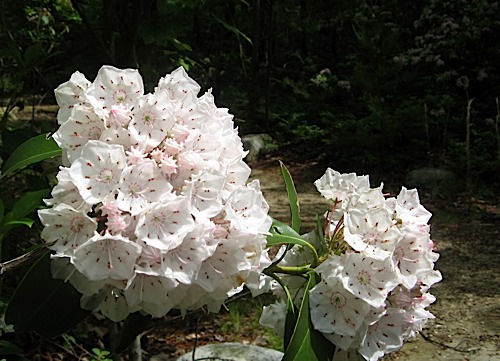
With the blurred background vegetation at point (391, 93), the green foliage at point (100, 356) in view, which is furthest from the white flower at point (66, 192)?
the blurred background vegetation at point (391, 93)

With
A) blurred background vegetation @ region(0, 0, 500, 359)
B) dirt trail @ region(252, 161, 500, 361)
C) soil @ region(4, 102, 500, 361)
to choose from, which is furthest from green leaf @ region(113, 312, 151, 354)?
blurred background vegetation @ region(0, 0, 500, 359)

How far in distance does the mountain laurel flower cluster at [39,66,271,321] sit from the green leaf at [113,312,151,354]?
0.27 feet

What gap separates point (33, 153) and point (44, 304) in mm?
251

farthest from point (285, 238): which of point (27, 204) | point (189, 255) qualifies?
point (27, 204)

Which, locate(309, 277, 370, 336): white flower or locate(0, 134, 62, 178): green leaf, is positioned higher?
locate(0, 134, 62, 178): green leaf

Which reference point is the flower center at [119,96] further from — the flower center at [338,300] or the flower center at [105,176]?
the flower center at [338,300]

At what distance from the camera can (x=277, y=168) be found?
6.70 m

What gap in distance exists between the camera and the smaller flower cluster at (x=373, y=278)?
878 millimetres

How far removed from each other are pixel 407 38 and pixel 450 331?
18.2 feet

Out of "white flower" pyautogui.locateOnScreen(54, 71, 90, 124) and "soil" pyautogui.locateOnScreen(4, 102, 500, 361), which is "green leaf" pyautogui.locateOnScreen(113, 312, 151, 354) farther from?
"soil" pyautogui.locateOnScreen(4, 102, 500, 361)

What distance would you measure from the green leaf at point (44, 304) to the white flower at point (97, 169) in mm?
173

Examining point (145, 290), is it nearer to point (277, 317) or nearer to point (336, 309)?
point (336, 309)

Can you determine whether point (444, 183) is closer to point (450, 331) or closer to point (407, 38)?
point (450, 331)

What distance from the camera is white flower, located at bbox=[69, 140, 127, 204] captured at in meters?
0.73
